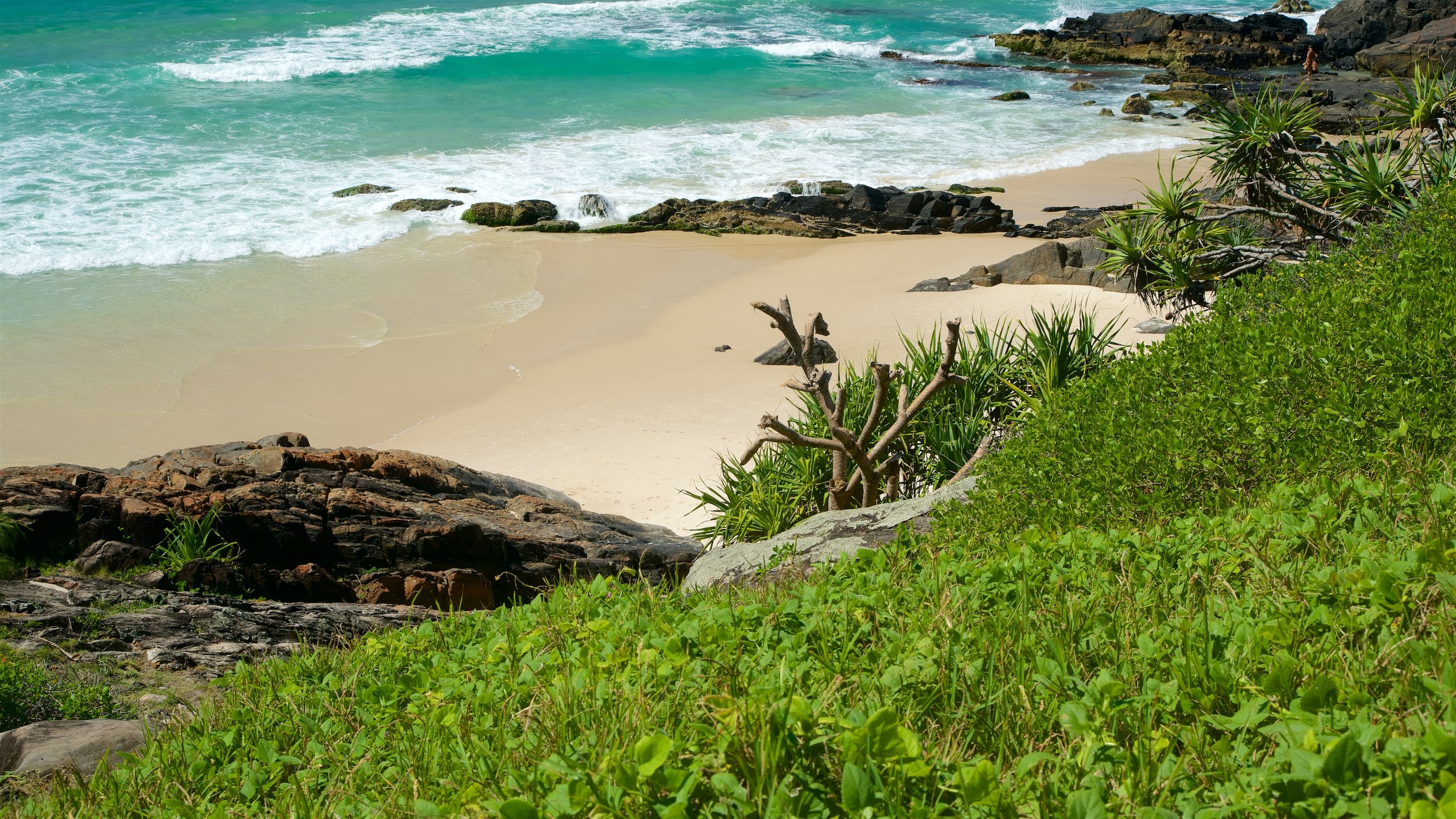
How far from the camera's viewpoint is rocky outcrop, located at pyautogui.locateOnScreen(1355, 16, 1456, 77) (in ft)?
124

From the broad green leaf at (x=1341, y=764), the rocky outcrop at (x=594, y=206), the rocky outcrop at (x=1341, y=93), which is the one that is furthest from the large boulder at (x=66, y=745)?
the rocky outcrop at (x=1341, y=93)

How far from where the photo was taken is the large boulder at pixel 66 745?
3.77 m

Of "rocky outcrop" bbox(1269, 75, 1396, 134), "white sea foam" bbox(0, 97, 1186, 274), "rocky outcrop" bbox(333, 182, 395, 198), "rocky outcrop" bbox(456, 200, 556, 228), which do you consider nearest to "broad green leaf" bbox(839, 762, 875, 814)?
"white sea foam" bbox(0, 97, 1186, 274)

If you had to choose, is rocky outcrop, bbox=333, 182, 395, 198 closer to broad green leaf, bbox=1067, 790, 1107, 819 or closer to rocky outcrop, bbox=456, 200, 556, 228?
rocky outcrop, bbox=456, 200, 556, 228

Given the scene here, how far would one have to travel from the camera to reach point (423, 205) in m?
22.7

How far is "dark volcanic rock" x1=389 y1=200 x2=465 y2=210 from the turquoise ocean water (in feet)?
1.28

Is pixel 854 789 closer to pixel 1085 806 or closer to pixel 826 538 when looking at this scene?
pixel 1085 806

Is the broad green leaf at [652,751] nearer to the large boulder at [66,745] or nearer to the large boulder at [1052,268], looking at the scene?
the large boulder at [66,745]

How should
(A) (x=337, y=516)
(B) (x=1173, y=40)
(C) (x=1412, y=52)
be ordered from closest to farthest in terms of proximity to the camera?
1. (A) (x=337, y=516)
2. (C) (x=1412, y=52)
3. (B) (x=1173, y=40)

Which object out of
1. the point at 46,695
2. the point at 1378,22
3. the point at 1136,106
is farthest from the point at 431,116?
the point at 1378,22

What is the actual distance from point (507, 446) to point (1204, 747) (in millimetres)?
10629

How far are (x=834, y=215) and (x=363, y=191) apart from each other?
10833 millimetres

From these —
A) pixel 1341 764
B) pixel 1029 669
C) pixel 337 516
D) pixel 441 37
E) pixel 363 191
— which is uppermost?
pixel 441 37

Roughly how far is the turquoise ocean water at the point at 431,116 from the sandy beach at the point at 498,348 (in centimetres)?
298
